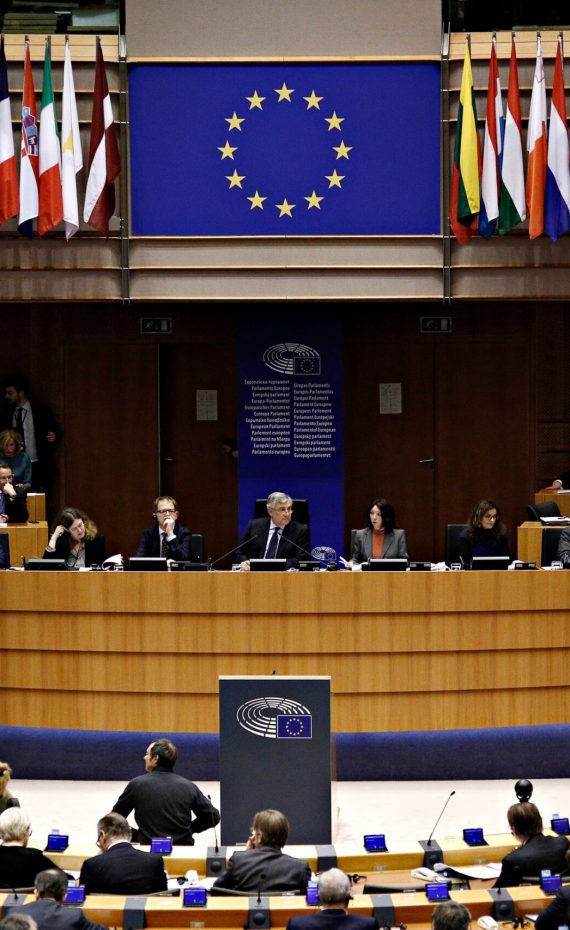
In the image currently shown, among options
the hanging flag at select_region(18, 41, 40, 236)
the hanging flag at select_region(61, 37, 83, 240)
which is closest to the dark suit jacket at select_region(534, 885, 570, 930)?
the hanging flag at select_region(61, 37, 83, 240)

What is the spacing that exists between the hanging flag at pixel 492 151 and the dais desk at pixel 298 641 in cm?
391

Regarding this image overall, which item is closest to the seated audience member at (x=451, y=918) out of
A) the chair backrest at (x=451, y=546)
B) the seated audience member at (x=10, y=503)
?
the chair backrest at (x=451, y=546)

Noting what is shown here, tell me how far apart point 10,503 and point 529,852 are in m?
5.97

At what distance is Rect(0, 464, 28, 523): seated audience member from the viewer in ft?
35.1

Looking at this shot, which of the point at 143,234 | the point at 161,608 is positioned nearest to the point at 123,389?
the point at 143,234

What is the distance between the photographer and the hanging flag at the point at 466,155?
11328mm

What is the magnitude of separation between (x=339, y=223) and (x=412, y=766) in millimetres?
5066

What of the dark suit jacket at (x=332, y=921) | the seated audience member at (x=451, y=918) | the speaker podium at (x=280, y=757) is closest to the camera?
the seated audience member at (x=451, y=918)

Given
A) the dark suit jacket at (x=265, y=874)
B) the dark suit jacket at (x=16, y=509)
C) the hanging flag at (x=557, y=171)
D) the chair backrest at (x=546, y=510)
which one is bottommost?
the dark suit jacket at (x=265, y=874)

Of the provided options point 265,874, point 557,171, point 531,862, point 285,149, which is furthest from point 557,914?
point 285,149

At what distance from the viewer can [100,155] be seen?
11.3 meters

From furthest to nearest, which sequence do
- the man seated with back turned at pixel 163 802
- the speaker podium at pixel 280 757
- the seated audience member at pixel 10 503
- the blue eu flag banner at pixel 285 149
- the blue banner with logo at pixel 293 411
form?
the blue banner with logo at pixel 293 411 → the blue eu flag banner at pixel 285 149 → the seated audience member at pixel 10 503 → the speaker podium at pixel 280 757 → the man seated with back turned at pixel 163 802

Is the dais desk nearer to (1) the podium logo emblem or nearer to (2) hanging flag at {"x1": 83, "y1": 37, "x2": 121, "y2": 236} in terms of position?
(1) the podium logo emblem

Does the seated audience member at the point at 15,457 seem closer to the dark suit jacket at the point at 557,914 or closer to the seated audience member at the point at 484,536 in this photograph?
the seated audience member at the point at 484,536
